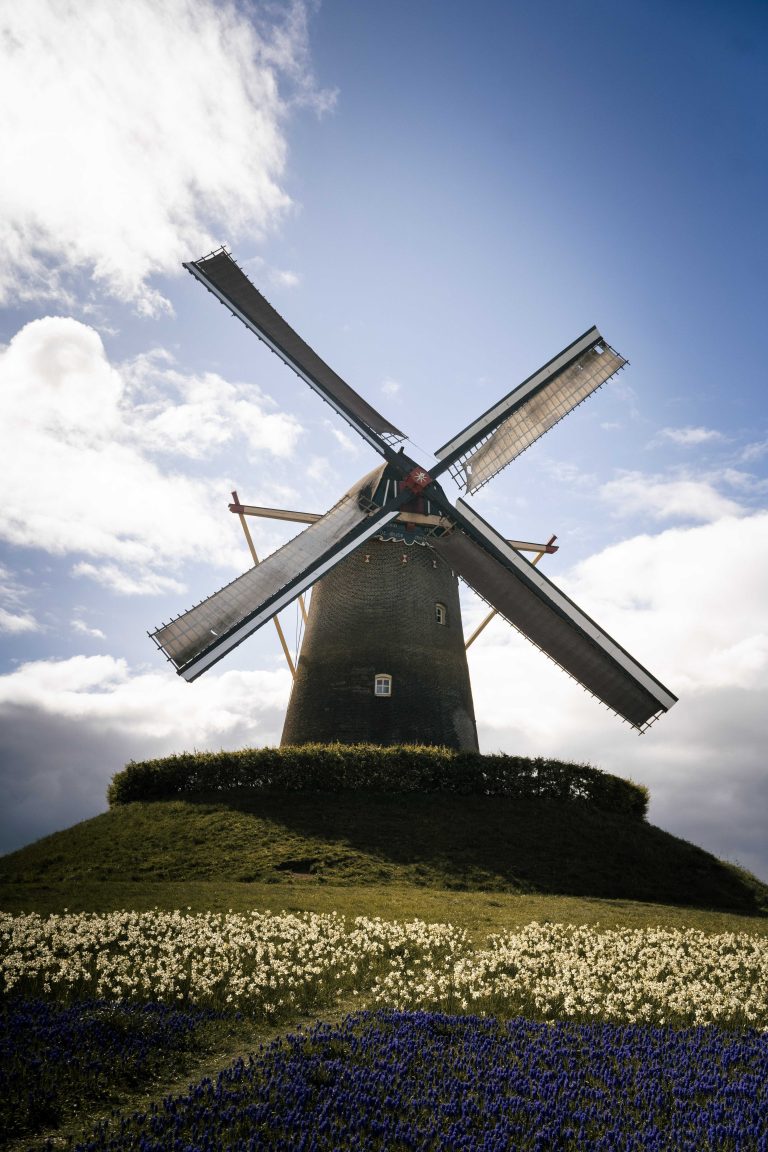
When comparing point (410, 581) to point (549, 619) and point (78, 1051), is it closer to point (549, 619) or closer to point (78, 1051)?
point (549, 619)

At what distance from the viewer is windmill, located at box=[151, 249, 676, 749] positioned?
79.3 feet

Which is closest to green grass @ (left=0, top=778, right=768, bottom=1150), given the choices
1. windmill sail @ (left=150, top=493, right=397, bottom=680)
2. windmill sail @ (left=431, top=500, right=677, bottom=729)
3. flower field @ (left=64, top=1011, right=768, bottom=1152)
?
windmill sail @ (left=431, top=500, right=677, bottom=729)

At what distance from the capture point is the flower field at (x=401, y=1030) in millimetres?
5508

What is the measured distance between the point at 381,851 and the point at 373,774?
13.4ft

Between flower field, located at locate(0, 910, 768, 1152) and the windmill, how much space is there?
40.7ft

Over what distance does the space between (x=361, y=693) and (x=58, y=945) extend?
15.1m

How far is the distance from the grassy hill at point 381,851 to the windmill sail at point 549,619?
394 centimetres

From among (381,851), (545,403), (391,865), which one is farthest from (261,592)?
(545,403)

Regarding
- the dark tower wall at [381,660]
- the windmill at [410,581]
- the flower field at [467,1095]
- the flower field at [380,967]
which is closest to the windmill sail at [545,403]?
the windmill at [410,581]

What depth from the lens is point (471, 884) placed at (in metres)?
17.7

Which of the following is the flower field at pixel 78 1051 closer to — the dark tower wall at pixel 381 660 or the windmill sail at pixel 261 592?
the windmill sail at pixel 261 592

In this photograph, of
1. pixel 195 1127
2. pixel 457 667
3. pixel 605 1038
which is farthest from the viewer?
pixel 457 667

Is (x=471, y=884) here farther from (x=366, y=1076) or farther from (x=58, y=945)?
(x=366, y=1076)

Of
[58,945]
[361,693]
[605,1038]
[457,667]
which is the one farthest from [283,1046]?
[457,667]
